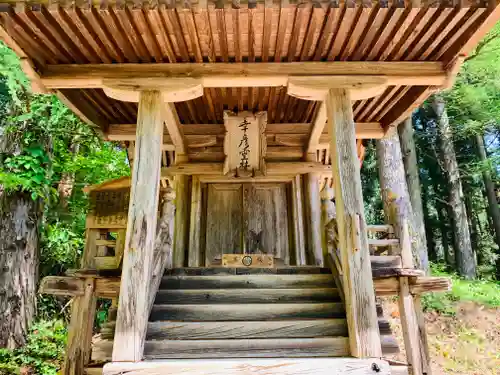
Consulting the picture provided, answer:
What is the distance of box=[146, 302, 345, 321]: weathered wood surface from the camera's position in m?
4.30

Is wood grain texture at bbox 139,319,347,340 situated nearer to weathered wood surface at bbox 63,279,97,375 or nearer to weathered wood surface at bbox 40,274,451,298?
weathered wood surface at bbox 40,274,451,298

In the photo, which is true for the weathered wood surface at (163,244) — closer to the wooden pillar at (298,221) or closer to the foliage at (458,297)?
the wooden pillar at (298,221)

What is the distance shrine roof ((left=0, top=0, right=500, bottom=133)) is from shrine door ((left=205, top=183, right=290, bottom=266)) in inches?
122

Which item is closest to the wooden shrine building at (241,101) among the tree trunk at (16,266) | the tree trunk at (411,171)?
the tree trunk at (16,266)

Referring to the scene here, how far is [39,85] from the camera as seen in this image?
184 inches

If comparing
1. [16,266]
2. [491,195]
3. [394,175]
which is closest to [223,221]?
[16,266]

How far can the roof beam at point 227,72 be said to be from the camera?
4.66 meters

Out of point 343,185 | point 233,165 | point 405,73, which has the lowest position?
point 343,185

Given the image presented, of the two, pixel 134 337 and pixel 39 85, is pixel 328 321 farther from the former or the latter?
pixel 39 85

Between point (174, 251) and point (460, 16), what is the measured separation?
Result: 5.50 m

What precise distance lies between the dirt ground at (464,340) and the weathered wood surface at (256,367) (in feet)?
21.4

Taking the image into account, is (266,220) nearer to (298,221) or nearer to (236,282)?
(298,221)

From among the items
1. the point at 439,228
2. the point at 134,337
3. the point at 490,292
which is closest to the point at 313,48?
the point at 134,337

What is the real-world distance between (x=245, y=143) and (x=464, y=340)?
868cm
